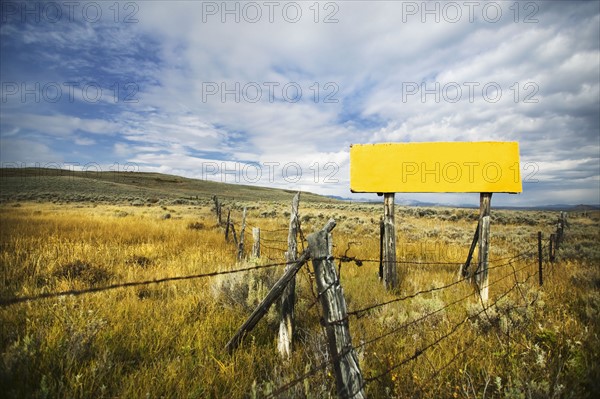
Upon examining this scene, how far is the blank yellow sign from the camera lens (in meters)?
5.95

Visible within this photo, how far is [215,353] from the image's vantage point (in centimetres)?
329

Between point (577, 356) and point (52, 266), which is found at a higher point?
point (52, 266)

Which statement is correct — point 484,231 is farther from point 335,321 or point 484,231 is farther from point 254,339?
point 335,321

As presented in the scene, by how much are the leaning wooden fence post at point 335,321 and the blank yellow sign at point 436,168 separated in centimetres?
430

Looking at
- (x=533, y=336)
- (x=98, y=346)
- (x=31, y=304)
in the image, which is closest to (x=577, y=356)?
(x=533, y=336)

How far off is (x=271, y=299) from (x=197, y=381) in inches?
39.6

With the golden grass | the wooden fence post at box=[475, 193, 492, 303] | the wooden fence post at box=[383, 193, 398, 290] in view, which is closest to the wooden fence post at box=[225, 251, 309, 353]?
the golden grass

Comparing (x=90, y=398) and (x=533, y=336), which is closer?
(x=90, y=398)

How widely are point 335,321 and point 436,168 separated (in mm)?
5006

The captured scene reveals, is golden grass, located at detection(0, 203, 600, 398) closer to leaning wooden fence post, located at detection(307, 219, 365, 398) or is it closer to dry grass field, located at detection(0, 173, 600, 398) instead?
dry grass field, located at detection(0, 173, 600, 398)

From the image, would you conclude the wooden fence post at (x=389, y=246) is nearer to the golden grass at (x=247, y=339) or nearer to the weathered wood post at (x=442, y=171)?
the weathered wood post at (x=442, y=171)

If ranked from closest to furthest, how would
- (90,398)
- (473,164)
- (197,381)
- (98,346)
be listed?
1. (90,398)
2. (197,381)
3. (98,346)
4. (473,164)

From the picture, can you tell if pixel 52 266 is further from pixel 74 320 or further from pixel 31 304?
pixel 74 320

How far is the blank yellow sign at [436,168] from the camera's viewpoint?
5.95 meters
